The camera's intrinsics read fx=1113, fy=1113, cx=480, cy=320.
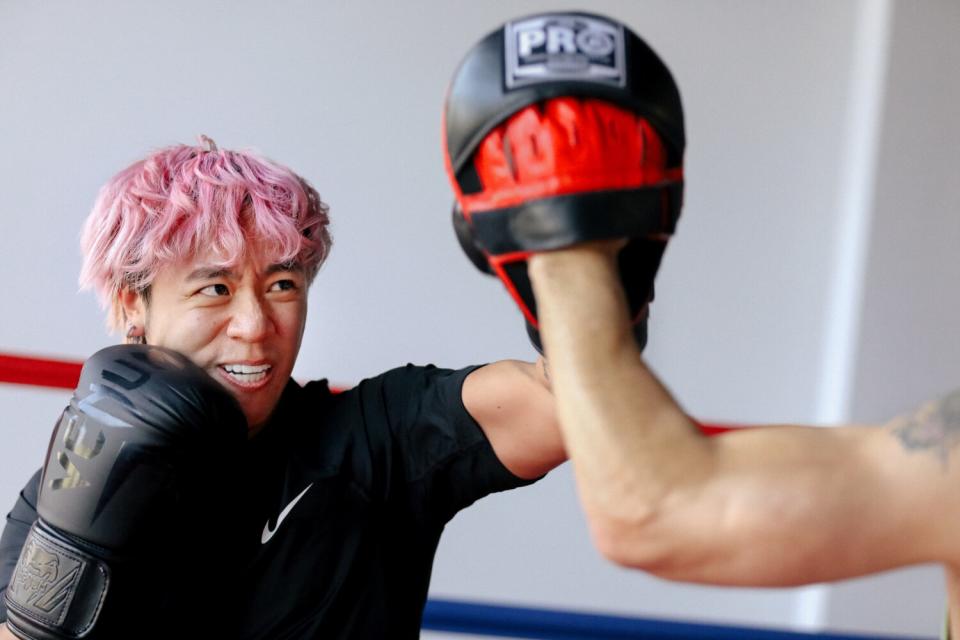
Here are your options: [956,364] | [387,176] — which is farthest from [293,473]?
[956,364]

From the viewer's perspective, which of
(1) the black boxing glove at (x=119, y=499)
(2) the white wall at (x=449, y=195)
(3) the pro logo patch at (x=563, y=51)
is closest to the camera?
(3) the pro logo patch at (x=563, y=51)

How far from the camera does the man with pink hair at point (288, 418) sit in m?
1.24

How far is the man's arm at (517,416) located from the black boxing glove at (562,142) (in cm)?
42

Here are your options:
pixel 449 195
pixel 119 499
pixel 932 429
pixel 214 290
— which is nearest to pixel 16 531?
pixel 119 499

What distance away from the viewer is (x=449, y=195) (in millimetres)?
3012

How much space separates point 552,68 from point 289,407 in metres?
0.72

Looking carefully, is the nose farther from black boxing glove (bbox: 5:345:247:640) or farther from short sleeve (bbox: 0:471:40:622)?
short sleeve (bbox: 0:471:40:622)

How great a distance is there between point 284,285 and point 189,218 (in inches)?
5.4

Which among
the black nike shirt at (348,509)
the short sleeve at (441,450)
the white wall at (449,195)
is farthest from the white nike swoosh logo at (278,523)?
the white wall at (449,195)

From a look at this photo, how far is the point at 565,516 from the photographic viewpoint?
10.2 ft

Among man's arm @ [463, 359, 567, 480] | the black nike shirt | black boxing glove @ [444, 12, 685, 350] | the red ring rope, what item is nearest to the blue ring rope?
the red ring rope

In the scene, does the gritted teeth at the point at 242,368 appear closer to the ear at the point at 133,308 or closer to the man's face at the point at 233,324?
the man's face at the point at 233,324

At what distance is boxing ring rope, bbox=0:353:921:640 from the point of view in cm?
175

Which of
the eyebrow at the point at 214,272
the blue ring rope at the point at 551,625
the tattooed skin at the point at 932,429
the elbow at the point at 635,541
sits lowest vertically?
the blue ring rope at the point at 551,625
